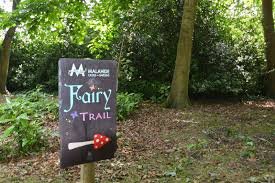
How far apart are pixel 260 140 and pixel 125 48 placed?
7413 millimetres

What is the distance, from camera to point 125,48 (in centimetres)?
1378

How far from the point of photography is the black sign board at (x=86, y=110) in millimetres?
3725

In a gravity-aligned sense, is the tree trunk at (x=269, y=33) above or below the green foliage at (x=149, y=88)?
above

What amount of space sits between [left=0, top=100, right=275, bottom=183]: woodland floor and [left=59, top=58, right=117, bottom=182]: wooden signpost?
1.78 m

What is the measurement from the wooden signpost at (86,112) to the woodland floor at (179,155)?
1.78 m

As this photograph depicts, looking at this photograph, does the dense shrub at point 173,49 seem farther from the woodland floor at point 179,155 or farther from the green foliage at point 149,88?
the woodland floor at point 179,155

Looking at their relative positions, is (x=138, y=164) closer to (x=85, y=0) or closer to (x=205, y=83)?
(x=85, y=0)

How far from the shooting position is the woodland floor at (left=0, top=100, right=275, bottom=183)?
5665 millimetres

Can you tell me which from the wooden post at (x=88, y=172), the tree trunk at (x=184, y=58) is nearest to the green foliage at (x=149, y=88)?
the tree trunk at (x=184, y=58)

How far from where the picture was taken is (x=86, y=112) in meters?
3.84

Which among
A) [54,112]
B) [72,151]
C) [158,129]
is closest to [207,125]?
[158,129]

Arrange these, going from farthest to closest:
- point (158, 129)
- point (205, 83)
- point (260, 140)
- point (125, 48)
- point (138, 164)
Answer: point (125, 48) → point (205, 83) → point (158, 129) → point (260, 140) → point (138, 164)

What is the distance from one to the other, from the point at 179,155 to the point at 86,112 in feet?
10.1

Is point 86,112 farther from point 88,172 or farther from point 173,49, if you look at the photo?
point 173,49
